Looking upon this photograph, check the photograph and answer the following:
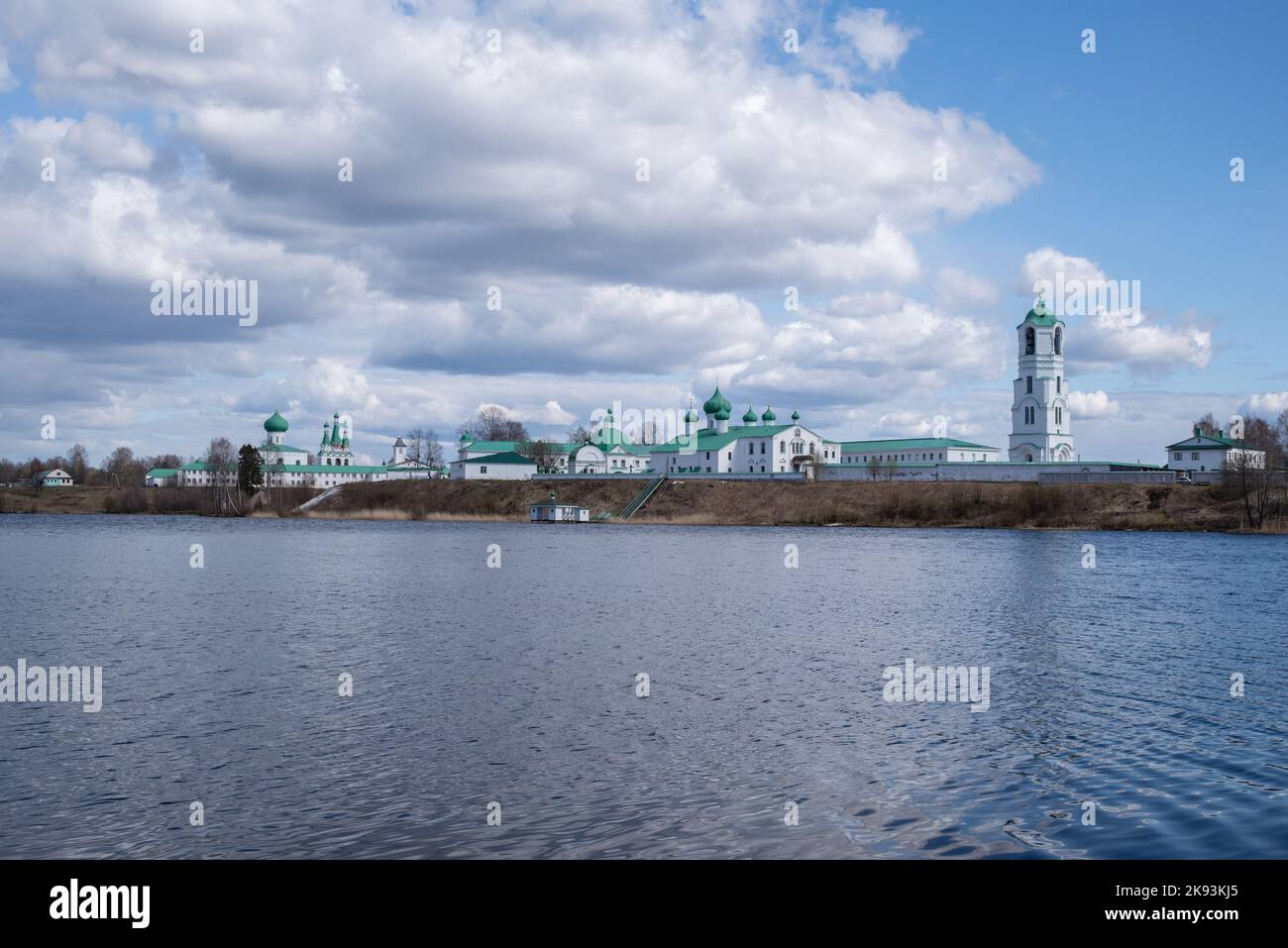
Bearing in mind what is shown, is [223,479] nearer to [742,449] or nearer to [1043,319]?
[742,449]

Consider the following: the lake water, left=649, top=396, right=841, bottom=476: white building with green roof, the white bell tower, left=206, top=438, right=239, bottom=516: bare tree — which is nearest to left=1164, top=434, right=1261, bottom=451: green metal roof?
the white bell tower

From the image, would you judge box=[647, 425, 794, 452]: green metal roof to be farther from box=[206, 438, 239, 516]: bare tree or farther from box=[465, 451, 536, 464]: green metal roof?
box=[206, 438, 239, 516]: bare tree

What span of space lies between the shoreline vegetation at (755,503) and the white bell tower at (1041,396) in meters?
34.1

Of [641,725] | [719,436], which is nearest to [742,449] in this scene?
[719,436]

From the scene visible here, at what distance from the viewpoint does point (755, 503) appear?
126 metres

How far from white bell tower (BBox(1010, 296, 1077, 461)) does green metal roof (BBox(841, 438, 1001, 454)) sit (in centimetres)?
787

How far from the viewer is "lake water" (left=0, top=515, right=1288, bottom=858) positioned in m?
12.9

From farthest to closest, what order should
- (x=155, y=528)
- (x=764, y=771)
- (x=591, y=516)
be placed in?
(x=591, y=516) → (x=155, y=528) → (x=764, y=771)

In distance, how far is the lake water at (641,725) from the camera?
42.3 feet

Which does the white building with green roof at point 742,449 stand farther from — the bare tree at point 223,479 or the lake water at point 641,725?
the lake water at point 641,725

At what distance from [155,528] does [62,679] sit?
3375 inches
